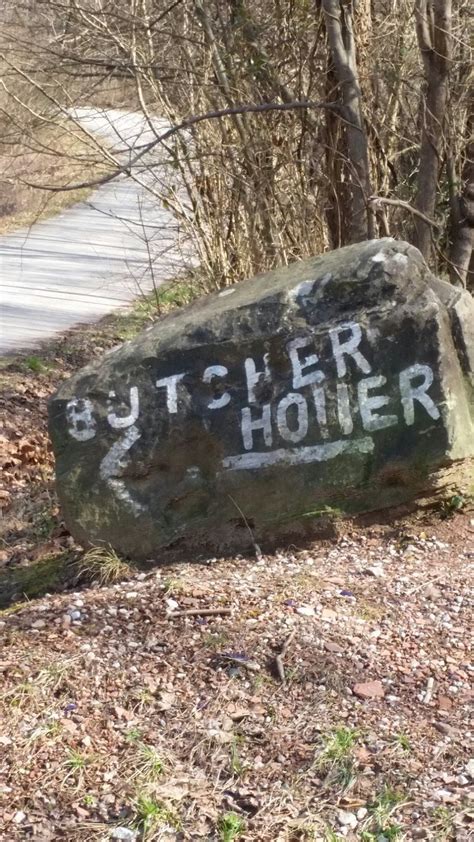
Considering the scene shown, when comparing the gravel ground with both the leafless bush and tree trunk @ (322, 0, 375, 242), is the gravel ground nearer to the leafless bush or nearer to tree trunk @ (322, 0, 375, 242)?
tree trunk @ (322, 0, 375, 242)

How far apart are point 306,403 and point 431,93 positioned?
2673 millimetres

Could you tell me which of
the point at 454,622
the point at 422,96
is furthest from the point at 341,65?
the point at 454,622

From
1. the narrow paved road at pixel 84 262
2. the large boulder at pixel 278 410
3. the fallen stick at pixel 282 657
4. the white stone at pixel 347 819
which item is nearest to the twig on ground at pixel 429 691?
the fallen stick at pixel 282 657

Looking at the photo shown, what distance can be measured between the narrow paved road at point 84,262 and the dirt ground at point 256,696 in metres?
4.10

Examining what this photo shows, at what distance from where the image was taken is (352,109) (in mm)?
6211

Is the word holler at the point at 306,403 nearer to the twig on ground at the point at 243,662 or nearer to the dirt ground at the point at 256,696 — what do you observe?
the dirt ground at the point at 256,696

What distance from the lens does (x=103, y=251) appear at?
46.0 feet

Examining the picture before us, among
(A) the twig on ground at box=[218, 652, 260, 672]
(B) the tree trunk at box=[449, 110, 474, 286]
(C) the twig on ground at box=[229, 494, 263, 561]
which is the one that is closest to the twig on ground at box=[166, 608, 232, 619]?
(A) the twig on ground at box=[218, 652, 260, 672]

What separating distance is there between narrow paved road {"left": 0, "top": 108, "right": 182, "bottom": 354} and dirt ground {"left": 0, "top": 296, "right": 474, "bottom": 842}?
13.5 ft

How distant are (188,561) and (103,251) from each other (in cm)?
982

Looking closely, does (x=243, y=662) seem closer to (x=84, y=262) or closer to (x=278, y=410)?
(x=278, y=410)

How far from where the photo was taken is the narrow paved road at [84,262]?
9.05 meters

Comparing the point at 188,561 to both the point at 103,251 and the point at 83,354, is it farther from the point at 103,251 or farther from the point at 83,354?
the point at 103,251

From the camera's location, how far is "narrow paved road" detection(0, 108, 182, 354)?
9.05m
